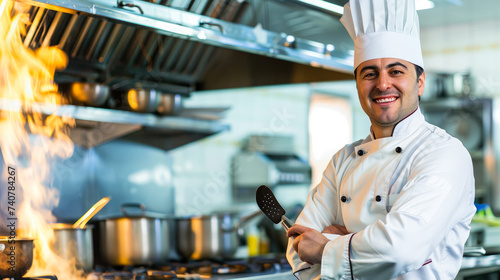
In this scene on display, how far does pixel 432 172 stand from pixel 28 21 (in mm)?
1896

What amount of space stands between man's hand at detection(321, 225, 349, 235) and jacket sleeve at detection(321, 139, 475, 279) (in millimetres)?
252

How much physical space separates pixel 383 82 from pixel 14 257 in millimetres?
1337

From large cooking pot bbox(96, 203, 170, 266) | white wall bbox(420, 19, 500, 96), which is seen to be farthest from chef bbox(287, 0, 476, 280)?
white wall bbox(420, 19, 500, 96)

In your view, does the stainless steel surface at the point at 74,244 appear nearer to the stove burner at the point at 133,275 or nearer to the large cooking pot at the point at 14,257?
the stove burner at the point at 133,275

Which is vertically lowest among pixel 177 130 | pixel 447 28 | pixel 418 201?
pixel 418 201

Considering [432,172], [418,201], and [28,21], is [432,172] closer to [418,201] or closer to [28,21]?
[418,201]

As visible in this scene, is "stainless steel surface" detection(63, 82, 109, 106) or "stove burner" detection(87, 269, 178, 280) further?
"stainless steel surface" detection(63, 82, 109, 106)

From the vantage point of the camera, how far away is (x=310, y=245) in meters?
1.54

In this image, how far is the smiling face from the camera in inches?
63.9

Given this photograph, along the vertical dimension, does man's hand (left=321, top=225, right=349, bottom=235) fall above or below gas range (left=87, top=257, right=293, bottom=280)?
above

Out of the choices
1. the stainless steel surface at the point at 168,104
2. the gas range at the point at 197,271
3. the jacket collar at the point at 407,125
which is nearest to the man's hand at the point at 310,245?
the jacket collar at the point at 407,125

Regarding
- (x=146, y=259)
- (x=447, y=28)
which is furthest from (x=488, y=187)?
(x=146, y=259)

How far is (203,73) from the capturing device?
3.54 m

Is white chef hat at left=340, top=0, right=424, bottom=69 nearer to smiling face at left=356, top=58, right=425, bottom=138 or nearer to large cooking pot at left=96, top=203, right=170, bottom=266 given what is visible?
smiling face at left=356, top=58, right=425, bottom=138
